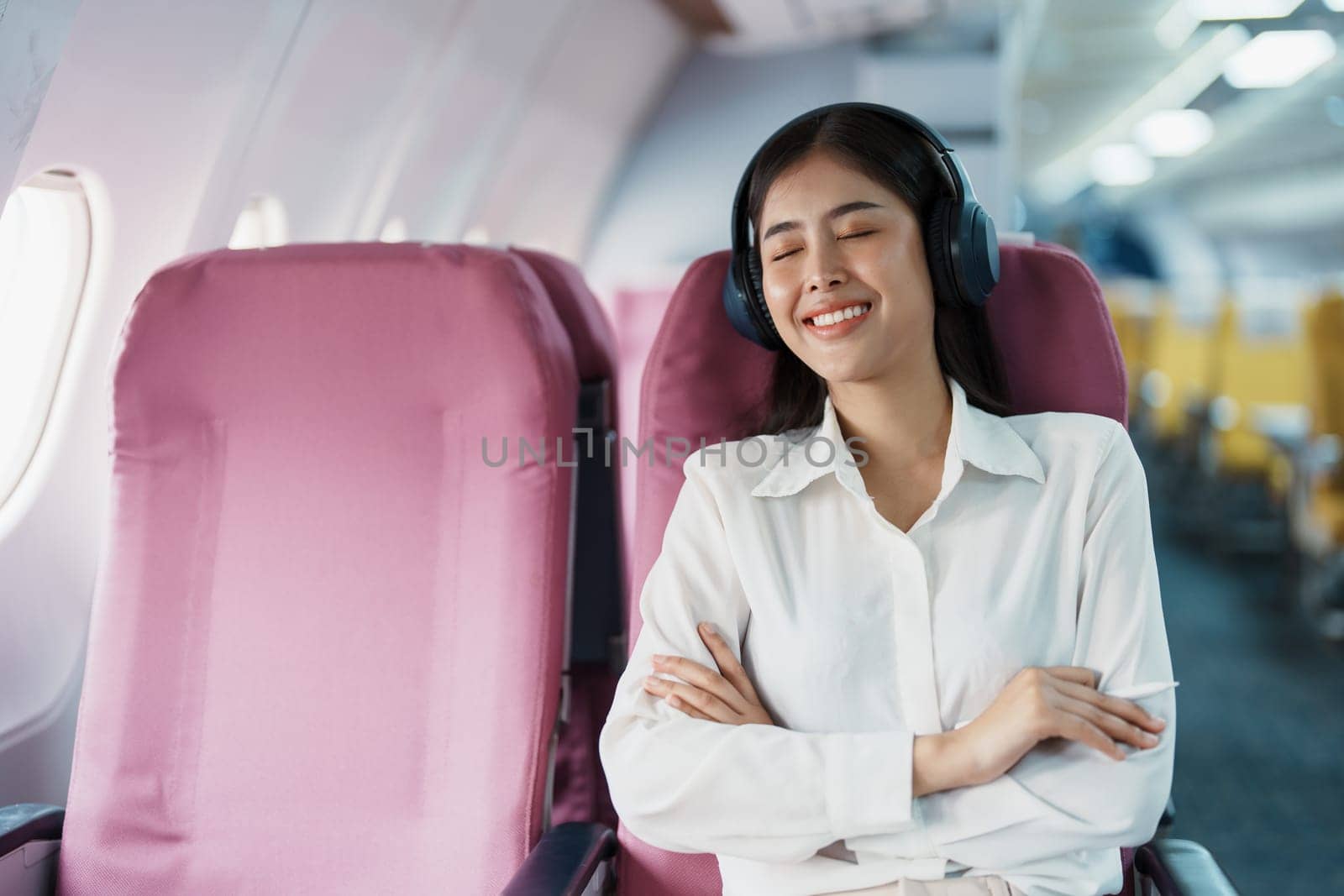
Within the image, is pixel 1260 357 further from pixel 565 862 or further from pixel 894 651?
pixel 565 862

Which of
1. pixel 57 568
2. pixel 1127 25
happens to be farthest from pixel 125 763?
pixel 1127 25

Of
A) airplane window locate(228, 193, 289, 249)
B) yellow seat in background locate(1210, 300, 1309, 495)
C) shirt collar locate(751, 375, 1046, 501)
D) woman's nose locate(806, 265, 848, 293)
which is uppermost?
yellow seat in background locate(1210, 300, 1309, 495)

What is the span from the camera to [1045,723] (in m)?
1.20

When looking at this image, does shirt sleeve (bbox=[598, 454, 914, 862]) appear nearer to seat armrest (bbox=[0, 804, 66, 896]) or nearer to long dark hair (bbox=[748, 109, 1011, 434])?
long dark hair (bbox=[748, 109, 1011, 434])

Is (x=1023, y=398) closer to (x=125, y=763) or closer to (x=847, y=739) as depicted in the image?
(x=847, y=739)

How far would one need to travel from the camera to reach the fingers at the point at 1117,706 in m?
1.24

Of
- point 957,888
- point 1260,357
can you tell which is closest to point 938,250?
point 957,888

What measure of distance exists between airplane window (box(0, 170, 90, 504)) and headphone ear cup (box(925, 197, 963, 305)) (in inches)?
57.8

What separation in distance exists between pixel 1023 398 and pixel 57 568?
1628 millimetres

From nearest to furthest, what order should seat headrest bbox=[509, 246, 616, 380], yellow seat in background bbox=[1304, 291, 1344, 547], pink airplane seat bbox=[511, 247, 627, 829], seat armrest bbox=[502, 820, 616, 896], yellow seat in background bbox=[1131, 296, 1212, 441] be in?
seat armrest bbox=[502, 820, 616, 896], seat headrest bbox=[509, 246, 616, 380], pink airplane seat bbox=[511, 247, 627, 829], yellow seat in background bbox=[1304, 291, 1344, 547], yellow seat in background bbox=[1131, 296, 1212, 441]

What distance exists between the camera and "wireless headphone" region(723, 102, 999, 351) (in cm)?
139

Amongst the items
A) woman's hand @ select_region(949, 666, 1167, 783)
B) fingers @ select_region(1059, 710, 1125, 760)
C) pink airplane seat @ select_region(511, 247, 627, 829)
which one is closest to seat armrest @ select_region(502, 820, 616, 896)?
pink airplane seat @ select_region(511, 247, 627, 829)

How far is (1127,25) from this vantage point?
22.9 feet

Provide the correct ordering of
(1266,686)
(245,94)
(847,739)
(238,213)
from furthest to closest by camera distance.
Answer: (1266,686), (238,213), (245,94), (847,739)
